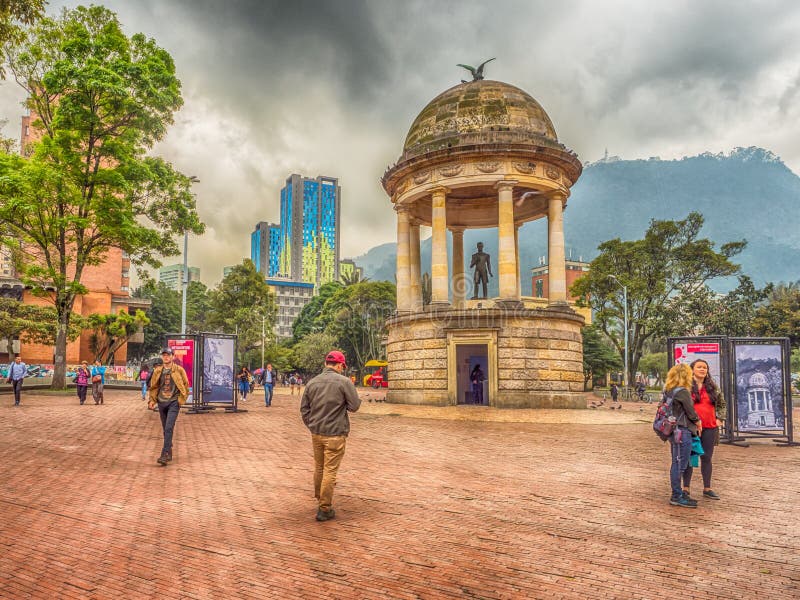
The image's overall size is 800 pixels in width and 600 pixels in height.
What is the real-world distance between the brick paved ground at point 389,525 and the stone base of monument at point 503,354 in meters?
11.4

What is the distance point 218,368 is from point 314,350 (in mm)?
44712

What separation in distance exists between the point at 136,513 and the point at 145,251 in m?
26.4

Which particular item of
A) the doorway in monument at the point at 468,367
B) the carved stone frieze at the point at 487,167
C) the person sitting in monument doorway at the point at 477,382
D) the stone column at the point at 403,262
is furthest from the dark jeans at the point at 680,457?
the stone column at the point at 403,262

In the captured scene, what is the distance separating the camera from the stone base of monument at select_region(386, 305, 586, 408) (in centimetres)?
2362

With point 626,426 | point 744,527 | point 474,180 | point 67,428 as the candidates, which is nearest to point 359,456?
point 744,527

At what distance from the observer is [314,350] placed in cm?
6444

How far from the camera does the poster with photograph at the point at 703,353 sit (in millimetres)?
14156

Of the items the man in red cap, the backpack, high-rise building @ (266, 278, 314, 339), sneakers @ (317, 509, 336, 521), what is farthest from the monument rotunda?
high-rise building @ (266, 278, 314, 339)

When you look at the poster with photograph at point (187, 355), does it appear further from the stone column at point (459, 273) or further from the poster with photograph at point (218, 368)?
the stone column at point (459, 273)

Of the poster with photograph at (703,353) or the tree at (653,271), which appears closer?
the poster with photograph at (703,353)

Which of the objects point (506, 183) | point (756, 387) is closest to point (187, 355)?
point (506, 183)

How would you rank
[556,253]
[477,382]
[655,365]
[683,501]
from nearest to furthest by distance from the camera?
[683,501] < [556,253] < [477,382] < [655,365]

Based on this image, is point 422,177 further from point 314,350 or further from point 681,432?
point 314,350

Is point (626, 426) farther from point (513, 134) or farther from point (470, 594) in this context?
point (470, 594)
